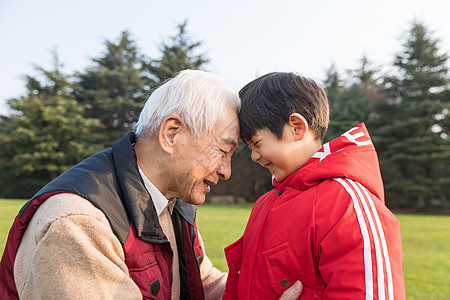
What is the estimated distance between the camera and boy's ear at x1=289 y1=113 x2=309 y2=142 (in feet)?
6.39

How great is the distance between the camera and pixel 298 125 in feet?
6.47

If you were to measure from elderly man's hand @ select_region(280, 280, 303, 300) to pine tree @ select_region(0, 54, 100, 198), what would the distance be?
25785 mm

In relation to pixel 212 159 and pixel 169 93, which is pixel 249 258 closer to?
pixel 212 159

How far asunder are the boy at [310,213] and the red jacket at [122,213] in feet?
1.53

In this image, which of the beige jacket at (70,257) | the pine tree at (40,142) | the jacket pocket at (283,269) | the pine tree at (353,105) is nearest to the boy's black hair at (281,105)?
the jacket pocket at (283,269)

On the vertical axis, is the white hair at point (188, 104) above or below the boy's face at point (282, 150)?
above

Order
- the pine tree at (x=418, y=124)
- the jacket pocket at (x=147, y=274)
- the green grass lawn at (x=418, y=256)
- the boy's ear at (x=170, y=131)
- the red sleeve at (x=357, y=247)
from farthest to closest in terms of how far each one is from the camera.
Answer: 1. the pine tree at (x=418, y=124)
2. the green grass lawn at (x=418, y=256)
3. the boy's ear at (x=170, y=131)
4. the jacket pocket at (x=147, y=274)
5. the red sleeve at (x=357, y=247)

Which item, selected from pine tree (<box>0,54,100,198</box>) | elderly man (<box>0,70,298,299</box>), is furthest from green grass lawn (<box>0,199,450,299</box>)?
pine tree (<box>0,54,100,198</box>)

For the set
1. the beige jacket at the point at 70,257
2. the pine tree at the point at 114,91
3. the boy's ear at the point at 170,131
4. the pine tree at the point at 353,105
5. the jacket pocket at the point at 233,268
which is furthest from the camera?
the pine tree at the point at 114,91

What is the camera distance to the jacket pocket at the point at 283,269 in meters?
1.61

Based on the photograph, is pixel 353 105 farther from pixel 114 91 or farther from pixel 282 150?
pixel 282 150

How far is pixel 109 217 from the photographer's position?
150 centimetres

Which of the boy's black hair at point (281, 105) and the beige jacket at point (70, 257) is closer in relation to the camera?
the beige jacket at point (70, 257)

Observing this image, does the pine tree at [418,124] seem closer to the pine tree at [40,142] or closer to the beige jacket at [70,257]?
the pine tree at [40,142]
